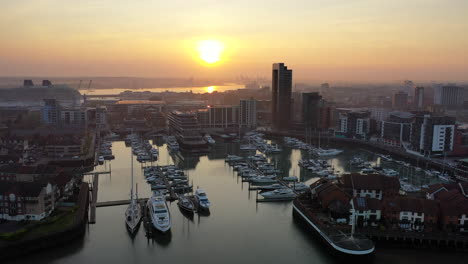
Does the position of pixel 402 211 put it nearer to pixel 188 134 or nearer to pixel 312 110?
pixel 188 134

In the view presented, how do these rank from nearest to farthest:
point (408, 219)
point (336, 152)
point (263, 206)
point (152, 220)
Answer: point (408, 219) → point (152, 220) → point (263, 206) → point (336, 152)

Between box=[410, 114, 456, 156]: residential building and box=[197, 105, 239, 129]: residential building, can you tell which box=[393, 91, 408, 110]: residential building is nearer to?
box=[197, 105, 239, 129]: residential building

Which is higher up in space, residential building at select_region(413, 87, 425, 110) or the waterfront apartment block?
residential building at select_region(413, 87, 425, 110)

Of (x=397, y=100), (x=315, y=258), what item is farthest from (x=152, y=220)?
(x=397, y=100)

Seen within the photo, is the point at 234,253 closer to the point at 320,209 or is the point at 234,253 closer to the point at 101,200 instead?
the point at 320,209

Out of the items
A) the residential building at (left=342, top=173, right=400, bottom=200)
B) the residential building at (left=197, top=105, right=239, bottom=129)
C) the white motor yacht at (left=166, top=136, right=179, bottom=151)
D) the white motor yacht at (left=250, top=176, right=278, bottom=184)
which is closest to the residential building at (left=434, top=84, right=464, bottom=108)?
the residential building at (left=197, top=105, right=239, bottom=129)

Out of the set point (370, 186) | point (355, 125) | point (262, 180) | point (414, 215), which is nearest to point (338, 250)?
point (414, 215)

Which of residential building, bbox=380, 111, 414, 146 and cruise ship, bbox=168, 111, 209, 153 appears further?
residential building, bbox=380, 111, 414, 146
